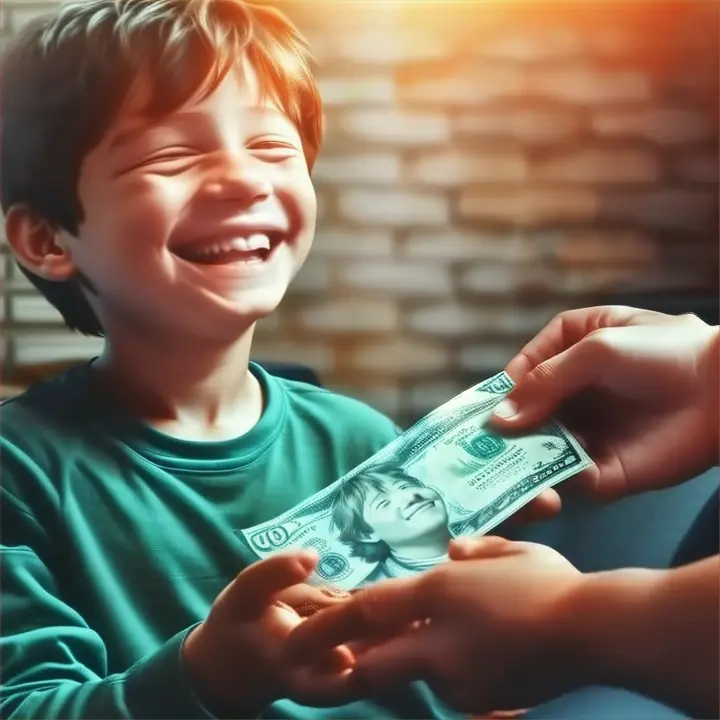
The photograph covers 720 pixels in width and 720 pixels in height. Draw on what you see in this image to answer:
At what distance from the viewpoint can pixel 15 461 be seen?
2.56ft

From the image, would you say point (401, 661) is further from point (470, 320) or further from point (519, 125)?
point (519, 125)

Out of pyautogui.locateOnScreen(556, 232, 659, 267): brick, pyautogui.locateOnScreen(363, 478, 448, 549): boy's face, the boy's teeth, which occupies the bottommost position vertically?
pyautogui.locateOnScreen(363, 478, 448, 549): boy's face

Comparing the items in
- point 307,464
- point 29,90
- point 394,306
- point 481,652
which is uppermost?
point 29,90

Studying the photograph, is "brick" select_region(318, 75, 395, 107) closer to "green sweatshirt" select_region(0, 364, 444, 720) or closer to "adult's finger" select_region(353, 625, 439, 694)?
"green sweatshirt" select_region(0, 364, 444, 720)

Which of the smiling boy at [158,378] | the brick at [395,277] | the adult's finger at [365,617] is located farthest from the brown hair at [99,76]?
the adult's finger at [365,617]

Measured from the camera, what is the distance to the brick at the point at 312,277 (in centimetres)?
81

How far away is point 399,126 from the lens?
81cm

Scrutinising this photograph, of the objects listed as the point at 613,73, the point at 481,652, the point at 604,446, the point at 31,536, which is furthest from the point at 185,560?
the point at 613,73

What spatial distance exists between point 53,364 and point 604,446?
494 mm

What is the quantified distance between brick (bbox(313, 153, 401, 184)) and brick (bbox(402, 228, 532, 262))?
0.06m

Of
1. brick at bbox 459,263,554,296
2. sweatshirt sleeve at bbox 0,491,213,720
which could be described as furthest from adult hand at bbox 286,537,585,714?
brick at bbox 459,263,554,296

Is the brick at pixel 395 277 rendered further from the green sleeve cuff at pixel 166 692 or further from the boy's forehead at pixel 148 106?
the green sleeve cuff at pixel 166 692

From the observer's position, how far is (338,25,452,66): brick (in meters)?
0.81

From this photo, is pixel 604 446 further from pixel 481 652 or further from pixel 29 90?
pixel 29 90
